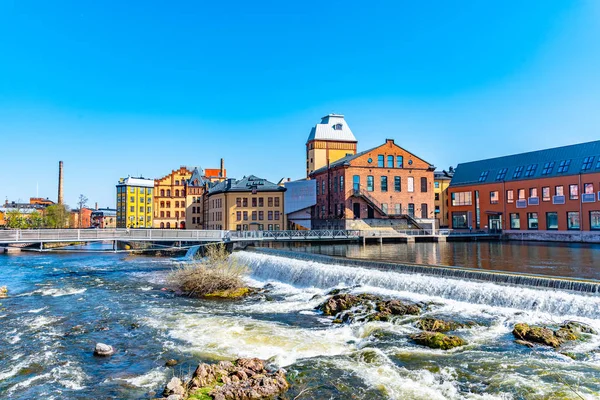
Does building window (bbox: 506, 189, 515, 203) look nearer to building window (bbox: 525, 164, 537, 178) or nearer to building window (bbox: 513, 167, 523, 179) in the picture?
building window (bbox: 513, 167, 523, 179)

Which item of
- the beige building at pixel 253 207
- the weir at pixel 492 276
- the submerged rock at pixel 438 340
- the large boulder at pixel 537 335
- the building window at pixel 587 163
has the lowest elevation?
the submerged rock at pixel 438 340

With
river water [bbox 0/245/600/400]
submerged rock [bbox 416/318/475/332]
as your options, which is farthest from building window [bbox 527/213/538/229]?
submerged rock [bbox 416/318/475/332]

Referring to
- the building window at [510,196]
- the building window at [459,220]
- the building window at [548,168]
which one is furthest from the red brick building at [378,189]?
the building window at [548,168]

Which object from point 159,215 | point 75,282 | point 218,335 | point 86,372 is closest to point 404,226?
point 75,282

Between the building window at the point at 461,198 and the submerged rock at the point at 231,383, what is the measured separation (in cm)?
5018

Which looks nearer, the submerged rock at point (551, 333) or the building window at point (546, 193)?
the submerged rock at point (551, 333)

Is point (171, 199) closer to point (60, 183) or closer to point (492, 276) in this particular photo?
point (60, 183)

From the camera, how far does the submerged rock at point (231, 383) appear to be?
8922mm

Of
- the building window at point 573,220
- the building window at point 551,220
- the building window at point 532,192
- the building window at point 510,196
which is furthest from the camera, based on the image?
the building window at point 510,196

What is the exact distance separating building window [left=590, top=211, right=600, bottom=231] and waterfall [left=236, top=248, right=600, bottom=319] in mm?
28755

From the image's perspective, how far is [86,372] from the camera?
1104cm

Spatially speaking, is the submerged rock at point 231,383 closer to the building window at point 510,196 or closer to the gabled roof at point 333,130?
the building window at point 510,196

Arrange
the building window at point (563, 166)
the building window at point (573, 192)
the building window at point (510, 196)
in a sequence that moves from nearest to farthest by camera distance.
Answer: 1. the building window at point (573, 192)
2. the building window at point (563, 166)
3. the building window at point (510, 196)

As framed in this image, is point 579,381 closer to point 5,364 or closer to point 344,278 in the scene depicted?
point 344,278
